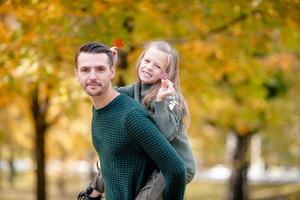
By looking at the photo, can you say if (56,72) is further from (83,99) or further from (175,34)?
(175,34)

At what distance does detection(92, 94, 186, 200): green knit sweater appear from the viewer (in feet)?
10.5

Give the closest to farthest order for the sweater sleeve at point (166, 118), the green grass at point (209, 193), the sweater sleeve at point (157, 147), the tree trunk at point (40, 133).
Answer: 1. the sweater sleeve at point (157, 147)
2. the sweater sleeve at point (166, 118)
3. the tree trunk at point (40, 133)
4. the green grass at point (209, 193)

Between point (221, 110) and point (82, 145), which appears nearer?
point (221, 110)

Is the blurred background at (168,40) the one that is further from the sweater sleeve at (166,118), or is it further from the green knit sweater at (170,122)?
the sweater sleeve at (166,118)

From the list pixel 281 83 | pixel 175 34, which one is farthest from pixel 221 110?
pixel 175 34

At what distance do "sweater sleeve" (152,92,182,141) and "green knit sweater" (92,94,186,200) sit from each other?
56 millimetres

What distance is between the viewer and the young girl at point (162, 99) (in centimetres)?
334

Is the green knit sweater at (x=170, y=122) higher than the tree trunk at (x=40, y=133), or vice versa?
the green knit sweater at (x=170, y=122)

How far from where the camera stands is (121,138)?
3299 millimetres

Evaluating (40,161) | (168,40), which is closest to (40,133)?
(40,161)

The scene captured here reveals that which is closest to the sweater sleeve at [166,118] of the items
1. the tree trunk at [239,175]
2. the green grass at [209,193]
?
the tree trunk at [239,175]

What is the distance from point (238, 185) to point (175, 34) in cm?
987

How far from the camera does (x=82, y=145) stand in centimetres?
1955

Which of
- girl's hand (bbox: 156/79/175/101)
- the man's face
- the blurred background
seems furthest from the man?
the blurred background
